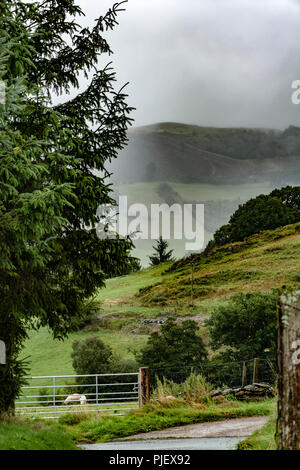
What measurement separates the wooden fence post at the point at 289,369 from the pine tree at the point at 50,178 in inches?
225

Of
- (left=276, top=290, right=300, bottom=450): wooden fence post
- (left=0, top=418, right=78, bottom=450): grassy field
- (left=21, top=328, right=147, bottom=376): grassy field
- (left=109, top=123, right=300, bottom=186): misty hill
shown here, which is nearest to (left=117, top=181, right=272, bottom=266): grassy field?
(left=109, top=123, right=300, bottom=186): misty hill

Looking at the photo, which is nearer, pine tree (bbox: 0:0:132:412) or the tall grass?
pine tree (bbox: 0:0:132:412)

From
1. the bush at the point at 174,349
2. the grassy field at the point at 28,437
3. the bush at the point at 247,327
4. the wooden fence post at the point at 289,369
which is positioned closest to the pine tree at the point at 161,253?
the bush at the point at 174,349

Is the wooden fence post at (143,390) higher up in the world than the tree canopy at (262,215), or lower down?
lower down

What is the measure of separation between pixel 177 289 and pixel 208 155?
3139cm

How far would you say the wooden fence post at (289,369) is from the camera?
14.6 feet

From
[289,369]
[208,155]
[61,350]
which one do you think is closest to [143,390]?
[289,369]

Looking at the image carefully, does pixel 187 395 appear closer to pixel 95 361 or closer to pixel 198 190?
pixel 95 361

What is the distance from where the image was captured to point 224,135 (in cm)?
7231

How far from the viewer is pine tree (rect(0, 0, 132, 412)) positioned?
9.83 m

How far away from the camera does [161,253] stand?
150ft

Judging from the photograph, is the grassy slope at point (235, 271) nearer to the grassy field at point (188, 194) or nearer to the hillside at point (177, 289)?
the hillside at point (177, 289)

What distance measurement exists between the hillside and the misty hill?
15554 millimetres

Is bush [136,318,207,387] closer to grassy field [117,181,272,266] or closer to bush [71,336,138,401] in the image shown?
bush [71,336,138,401]
